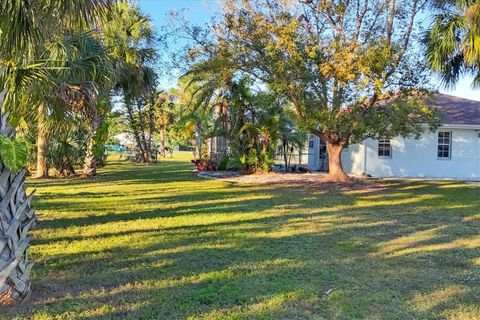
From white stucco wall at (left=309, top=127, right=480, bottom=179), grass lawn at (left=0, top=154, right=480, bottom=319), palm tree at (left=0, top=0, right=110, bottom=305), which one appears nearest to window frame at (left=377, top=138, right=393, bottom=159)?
white stucco wall at (left=309, top=127, right=480, bottom=179)

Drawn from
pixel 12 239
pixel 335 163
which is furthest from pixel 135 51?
pixel 12 239

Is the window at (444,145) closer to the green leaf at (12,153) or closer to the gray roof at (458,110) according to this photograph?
the gray roof at (458,110)

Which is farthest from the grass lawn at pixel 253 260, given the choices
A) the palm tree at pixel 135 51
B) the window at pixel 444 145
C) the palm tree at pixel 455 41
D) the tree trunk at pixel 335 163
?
the window at pixel 444 145

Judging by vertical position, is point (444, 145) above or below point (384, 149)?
above

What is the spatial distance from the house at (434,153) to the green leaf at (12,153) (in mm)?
18020

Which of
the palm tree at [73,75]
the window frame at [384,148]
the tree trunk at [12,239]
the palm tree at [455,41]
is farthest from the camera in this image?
the window frame at [384,148]

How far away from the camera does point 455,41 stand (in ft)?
42.3

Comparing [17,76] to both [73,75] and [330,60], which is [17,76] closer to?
[73,75]

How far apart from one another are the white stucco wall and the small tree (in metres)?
5.50

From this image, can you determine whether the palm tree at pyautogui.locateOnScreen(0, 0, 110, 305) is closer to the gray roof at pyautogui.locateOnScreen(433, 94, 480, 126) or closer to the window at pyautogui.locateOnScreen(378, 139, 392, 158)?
the gray roof at pyautogui.locateOnScreen(433, 94, 480, 126)

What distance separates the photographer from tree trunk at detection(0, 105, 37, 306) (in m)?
4.16

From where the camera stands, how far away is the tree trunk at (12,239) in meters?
4.16

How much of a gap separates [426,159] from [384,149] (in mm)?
1975

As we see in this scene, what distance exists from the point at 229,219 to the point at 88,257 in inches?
145
